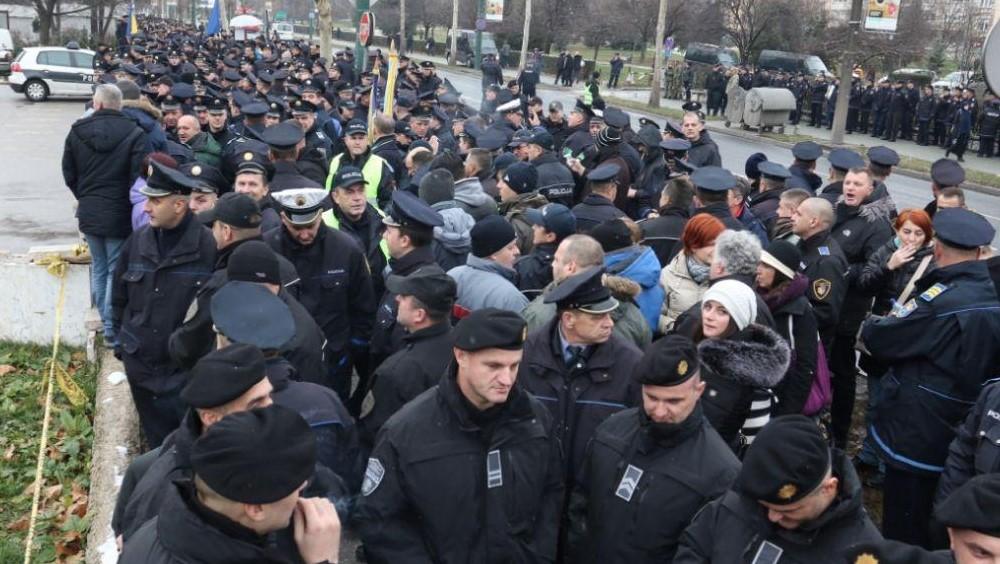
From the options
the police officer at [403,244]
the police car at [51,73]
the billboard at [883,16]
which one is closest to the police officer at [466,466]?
the police officer at [403,244]

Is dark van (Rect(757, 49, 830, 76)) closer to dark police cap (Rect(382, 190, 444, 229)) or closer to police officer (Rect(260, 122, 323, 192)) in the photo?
police officer (Rect(260, 122, 323, 192))

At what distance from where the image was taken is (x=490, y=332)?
3.33 meters

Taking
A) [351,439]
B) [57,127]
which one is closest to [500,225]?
[351,439]

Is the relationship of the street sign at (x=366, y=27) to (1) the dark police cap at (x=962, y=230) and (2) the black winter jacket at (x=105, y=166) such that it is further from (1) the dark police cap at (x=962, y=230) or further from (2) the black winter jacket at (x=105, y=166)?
(1) the dark police cap at (x=962, y=230)

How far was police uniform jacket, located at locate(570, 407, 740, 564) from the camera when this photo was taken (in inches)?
131

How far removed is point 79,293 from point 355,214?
3525 mm

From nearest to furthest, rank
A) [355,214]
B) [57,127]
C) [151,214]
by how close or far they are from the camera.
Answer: [151,214], [355,214], [57,127]

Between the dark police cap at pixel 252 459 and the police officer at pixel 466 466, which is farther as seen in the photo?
the police officer at pixel 466 466

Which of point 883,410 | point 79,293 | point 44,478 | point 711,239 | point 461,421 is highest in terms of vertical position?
point 711,239

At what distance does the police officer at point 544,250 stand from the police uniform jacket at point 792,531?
2672 mm

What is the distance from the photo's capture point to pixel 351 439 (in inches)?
149

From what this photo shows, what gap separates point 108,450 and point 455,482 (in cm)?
369

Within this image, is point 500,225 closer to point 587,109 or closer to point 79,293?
point 79,293

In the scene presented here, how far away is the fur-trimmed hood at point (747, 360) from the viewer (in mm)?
3795
